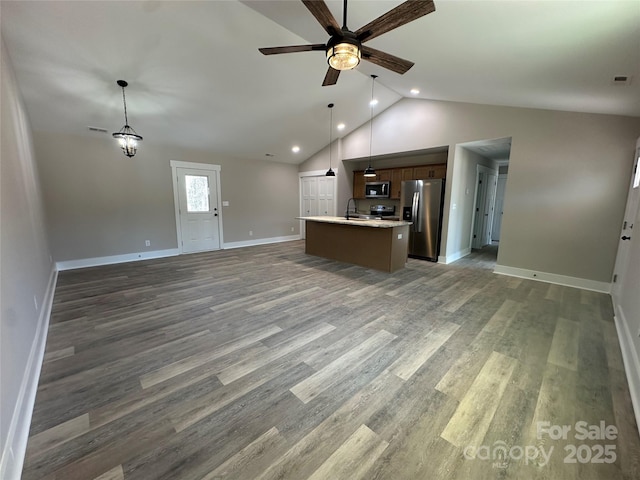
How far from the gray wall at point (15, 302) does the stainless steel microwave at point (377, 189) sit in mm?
6266

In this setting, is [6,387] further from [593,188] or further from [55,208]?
[593,188]

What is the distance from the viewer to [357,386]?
73.5 inches

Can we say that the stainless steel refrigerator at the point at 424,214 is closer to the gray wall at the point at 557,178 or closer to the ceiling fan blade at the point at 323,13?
the gray wall at the point at 557,178

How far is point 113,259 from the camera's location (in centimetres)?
530

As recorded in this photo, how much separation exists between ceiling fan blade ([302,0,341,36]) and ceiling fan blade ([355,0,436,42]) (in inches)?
7.7

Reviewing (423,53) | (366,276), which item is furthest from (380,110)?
(366,276)

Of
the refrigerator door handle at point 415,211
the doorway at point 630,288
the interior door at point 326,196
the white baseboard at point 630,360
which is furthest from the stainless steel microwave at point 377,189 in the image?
the white baseboard at point 630,360

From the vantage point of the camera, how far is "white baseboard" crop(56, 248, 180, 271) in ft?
15.9

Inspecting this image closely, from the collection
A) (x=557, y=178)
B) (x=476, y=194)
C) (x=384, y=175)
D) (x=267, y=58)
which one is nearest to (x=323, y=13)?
(x=267, y=58)

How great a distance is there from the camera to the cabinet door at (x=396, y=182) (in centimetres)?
650

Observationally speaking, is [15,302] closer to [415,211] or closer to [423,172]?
[415,211]

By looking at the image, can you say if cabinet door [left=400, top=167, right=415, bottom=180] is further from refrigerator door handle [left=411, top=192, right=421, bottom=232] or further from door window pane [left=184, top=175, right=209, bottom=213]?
door window pane [left=184, top=175, right=209, bottom=213]

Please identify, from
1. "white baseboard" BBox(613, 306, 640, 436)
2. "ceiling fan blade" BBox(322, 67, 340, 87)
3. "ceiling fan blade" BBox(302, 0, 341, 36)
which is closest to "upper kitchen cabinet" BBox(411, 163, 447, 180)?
"white baseboard" BBox(613, 306, 640, 436)

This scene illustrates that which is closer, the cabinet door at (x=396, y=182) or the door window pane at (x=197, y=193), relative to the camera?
the door window pane at (x=197, y=193)
